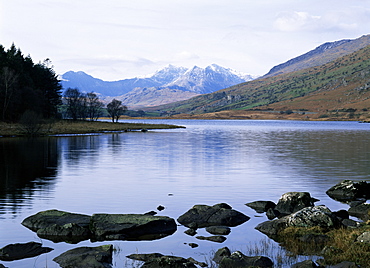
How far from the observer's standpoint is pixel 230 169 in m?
55.1

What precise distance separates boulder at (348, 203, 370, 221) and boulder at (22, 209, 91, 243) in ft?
62.5

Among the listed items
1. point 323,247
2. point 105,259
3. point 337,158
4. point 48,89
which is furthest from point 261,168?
point 48,89

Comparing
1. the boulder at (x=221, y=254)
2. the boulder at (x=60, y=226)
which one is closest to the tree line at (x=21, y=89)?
the boulder at (x=60, y=226)

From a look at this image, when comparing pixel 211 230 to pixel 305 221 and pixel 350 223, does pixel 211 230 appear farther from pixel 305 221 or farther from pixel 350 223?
pixel 350 223

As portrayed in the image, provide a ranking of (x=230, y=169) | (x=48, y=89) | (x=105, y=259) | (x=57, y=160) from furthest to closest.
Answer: (x=48, y=89) → (x=57, y=160) → (x=230, y=169) → (x=105, y=259)

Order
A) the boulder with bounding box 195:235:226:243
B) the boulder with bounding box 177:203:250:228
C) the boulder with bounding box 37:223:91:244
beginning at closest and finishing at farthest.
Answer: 1. the boulder with bounding box 195:235:226:243
2. the boulder with bounding box 37:223:91:244
3. the boulder with bounding box 177:203:250:228

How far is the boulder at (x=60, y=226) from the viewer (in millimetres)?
23312

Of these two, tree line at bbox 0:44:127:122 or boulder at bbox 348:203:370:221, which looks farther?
Result: tree line at bbox 0:44:127:122

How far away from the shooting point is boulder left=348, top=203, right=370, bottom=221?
92.1 feet

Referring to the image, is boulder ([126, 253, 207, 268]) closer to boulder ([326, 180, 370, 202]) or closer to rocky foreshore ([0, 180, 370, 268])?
rocky foreshore ([0, 180, 370, 268])

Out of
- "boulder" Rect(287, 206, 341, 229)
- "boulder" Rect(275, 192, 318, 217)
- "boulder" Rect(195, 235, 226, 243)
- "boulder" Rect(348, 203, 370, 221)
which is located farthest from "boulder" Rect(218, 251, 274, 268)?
"boulder" Rect(348, 203, 370, 221)

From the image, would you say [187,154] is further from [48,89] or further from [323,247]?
[48,89]

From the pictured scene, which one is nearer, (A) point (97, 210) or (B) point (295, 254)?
(B) point (295, 254)

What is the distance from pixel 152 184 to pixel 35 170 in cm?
1833
